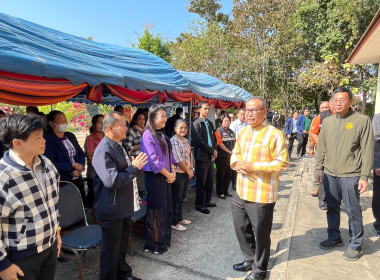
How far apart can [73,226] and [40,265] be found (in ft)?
4.93

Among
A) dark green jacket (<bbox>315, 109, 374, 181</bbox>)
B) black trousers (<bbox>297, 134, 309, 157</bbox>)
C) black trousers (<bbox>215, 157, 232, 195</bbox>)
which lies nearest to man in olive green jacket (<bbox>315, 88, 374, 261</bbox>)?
dark green jacket (<bbox>315, 109, 374, 181</bbox>)

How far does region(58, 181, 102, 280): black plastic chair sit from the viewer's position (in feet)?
8.93

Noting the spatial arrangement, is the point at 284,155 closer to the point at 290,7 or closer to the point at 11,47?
the point at 11,47

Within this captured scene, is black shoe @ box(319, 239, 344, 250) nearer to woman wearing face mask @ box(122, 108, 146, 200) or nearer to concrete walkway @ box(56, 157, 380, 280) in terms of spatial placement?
concrete walkway @ box(56, 157, 380, 280)

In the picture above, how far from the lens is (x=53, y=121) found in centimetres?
376

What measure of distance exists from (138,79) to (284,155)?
2.63 metres

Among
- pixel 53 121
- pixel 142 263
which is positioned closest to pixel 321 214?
pixel 142 263

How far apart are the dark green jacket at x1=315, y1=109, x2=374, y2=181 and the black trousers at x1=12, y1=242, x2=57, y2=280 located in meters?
3.00

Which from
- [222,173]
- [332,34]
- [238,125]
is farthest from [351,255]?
[332,34]

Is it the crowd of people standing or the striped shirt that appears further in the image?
the striped shirt

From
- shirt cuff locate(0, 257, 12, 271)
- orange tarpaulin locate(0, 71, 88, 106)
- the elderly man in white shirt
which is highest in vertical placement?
orange tarpaulin locate(0, 71, 88, 106)

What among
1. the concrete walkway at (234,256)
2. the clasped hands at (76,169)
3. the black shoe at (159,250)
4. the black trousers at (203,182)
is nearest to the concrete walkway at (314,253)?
the concrete walkway at (234,256)

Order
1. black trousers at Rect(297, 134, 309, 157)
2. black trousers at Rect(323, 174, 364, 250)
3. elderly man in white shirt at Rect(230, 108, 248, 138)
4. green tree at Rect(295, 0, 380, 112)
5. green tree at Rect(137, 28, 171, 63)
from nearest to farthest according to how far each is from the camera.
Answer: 1. black trousers at Rect(323, 174, 364, 250)
2. elderly man in white shirt at Rect(230, 108, 248, 138)
3. black trousers at Rect(297, 134, 309, 157)
4. green tree at Rect(295, 0, 380, 112)
5. green tree at Rect(137, 28, 171, 63)

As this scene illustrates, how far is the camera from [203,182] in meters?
4.87
